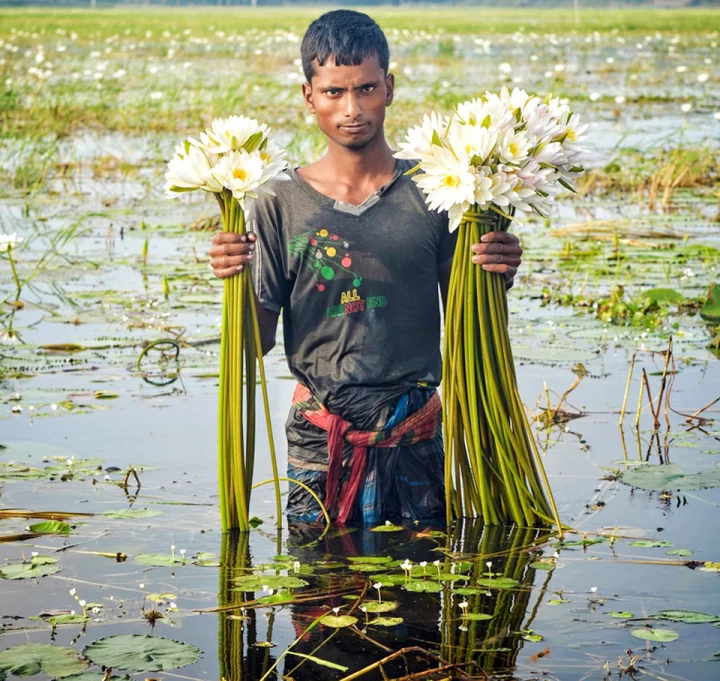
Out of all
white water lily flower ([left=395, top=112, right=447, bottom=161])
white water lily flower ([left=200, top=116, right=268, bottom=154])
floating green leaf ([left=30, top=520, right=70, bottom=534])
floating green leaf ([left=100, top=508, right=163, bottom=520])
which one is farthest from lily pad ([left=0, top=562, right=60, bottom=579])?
white water lily flower ([left=395, top=112, right=447, bottom=161])

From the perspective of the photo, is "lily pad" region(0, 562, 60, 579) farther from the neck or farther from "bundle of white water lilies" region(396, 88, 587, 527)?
the neck

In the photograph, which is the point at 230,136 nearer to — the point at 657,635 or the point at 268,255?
the point at 268,255

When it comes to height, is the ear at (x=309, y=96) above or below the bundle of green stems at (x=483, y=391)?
above

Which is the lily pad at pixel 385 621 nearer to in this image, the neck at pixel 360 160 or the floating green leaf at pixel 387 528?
the floating green leaf at pixel 387 528

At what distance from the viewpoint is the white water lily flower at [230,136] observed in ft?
10.5

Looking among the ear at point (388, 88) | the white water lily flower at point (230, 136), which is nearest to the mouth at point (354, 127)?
the ear at point (388, 88)

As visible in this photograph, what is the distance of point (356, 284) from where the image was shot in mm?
3396

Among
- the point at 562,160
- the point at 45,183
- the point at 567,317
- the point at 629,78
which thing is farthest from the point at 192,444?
the point at 629,78

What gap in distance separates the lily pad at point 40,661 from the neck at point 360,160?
4.67ft

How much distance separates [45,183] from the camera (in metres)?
10.1

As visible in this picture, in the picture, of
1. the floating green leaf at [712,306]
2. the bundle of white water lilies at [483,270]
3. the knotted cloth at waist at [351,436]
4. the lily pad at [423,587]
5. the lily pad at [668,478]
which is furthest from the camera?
the floating green leaf at [712,306]

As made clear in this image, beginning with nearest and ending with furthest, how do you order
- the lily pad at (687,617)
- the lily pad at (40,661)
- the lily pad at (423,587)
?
the lily pad at (40,661) < the lily pad at (687,617) < the lily pad at (423,587)

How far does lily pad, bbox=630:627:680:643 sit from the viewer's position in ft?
9.25

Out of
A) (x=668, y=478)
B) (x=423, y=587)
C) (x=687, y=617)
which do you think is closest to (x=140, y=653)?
(x=423, y=587)
